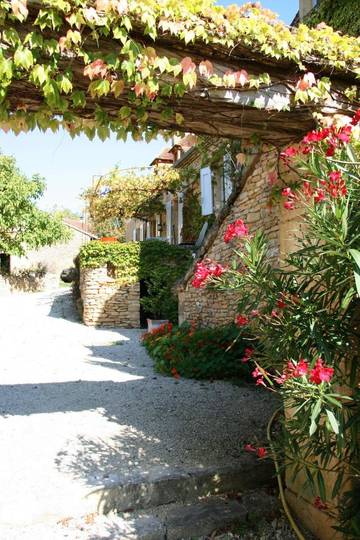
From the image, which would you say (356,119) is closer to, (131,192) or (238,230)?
(238,230)

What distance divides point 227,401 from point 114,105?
3865mm

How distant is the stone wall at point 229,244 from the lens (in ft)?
19.7

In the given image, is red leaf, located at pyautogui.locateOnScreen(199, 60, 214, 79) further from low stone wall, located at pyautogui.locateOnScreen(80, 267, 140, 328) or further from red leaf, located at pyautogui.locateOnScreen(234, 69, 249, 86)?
low stone wall, located at pyautogui.locateOnScreen(80, 267, 140, 328)

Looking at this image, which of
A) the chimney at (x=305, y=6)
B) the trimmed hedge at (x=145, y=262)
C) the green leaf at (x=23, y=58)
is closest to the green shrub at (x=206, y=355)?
the green leaf at (x=23, y=58)

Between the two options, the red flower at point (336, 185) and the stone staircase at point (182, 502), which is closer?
the red flower at point (336, 185)

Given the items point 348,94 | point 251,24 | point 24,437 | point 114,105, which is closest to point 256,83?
point 251,24

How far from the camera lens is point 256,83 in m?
2.97

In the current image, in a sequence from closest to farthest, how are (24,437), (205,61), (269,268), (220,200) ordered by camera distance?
1. (269,268)
2. (205,61)
3. (24,437)
4. (220,200)

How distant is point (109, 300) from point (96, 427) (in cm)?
915

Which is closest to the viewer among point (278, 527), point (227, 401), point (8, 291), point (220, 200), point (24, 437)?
point (278, 527)

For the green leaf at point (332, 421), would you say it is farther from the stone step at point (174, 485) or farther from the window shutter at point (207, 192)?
the window shutter at point (207, 192)

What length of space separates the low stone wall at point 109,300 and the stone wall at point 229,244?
140 inches

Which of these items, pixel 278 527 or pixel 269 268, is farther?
pixel 278 527

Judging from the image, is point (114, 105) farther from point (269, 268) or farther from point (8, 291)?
point (8, 291)
